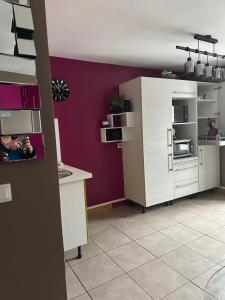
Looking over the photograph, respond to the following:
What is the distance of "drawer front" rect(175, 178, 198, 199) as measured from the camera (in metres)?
3.67

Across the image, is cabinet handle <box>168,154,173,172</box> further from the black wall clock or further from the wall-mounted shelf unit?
the black wall clock

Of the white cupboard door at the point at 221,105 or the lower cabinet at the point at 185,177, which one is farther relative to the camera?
the white cupboard door at the point at 221,105

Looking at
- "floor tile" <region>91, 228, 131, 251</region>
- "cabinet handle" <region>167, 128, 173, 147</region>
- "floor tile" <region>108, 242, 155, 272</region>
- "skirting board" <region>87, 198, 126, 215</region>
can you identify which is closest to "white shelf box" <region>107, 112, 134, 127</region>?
"cabinet handle" <region>167, 128, 173, 147</region>

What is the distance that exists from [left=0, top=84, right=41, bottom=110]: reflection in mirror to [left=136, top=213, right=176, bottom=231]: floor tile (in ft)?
7.84

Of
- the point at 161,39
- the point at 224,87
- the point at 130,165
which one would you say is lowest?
the point at 130,165

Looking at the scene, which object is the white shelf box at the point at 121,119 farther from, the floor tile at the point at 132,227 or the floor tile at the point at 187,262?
the floor tile at the point at 187,262

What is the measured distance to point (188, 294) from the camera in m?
1.78

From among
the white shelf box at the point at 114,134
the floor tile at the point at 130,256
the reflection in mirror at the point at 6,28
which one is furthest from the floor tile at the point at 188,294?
the white shelf box at the point at 114,134

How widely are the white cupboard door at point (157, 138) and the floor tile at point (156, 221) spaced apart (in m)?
0.19

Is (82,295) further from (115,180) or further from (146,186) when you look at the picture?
(115,180)

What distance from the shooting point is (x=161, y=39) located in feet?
8.55

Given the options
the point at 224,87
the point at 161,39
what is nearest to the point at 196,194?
the point at 224,87

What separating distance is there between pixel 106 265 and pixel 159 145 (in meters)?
1.86

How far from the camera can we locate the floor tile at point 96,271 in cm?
200
